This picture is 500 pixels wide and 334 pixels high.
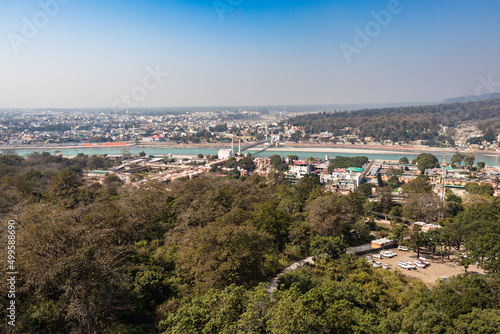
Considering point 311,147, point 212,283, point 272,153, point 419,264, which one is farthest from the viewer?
point 311,147

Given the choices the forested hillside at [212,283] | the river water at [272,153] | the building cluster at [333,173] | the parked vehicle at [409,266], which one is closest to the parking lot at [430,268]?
the parked vehicle at [409,266]

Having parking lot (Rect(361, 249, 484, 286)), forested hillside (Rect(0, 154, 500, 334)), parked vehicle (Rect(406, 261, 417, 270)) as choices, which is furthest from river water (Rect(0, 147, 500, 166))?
forested hillside (Rect(0, 154, 500, 334))

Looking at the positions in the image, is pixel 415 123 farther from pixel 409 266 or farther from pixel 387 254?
pixel 409 266

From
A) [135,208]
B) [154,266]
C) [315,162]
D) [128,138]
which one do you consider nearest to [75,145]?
[128,138]

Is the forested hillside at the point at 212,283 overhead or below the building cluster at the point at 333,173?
overhead

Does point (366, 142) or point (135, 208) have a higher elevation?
point (135, 208)

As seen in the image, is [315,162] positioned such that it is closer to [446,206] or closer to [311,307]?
[446,206]

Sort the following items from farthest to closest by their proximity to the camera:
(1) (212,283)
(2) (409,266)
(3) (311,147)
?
(3) (311,147) < (2) (409,266) < (1) (212,283)

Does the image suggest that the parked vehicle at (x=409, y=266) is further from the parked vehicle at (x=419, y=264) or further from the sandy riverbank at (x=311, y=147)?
the sandy riverbank at (x=311, y=147)

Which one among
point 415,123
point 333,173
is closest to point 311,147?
point 415,123
